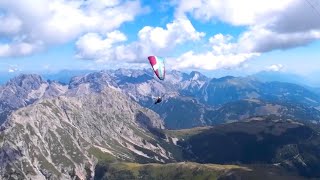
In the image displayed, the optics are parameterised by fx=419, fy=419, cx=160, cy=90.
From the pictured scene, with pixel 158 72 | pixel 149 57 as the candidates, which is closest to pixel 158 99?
pixel 158 72

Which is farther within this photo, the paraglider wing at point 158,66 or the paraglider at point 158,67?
the paraglider wing at point 158,66

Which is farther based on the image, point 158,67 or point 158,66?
point 158,66

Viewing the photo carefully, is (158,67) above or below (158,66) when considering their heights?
below

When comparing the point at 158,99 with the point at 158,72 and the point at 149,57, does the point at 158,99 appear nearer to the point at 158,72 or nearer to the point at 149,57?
the point at 158,72

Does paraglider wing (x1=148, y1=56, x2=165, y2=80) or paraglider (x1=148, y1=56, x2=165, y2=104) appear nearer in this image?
paraglider (x1=148, y1=56, x2=165, y2=104)

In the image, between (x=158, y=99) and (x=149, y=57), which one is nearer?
(x=158, y=99)

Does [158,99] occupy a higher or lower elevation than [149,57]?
lower
